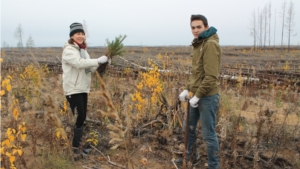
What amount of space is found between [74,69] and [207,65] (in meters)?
1.57

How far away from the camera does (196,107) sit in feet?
9.61

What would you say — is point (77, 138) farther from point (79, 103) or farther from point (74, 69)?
point (74, 69)

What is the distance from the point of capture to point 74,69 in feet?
10.5

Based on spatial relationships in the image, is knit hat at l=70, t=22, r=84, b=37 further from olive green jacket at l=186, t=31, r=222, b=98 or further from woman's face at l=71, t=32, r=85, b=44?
olive green jacket at l=186, t=31, r=222, b=98

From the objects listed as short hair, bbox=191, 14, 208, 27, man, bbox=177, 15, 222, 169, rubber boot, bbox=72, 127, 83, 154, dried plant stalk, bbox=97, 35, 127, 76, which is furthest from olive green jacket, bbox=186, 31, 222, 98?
rubber boot, bbox=72, 127, 83, 154

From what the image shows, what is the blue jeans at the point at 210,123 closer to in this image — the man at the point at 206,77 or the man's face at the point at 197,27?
the man at the point at 206,77

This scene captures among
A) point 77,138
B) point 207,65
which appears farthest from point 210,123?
point 77,138

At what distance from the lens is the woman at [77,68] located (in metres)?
3.09

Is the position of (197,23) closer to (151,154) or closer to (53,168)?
(151,154)

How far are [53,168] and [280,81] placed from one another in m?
6.92

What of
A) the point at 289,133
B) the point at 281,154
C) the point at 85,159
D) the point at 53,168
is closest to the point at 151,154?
the point at 85,159

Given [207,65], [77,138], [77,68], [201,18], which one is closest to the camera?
[207,65]

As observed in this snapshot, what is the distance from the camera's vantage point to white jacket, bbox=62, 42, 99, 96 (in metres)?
3.08

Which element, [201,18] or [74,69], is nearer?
[201,18]
